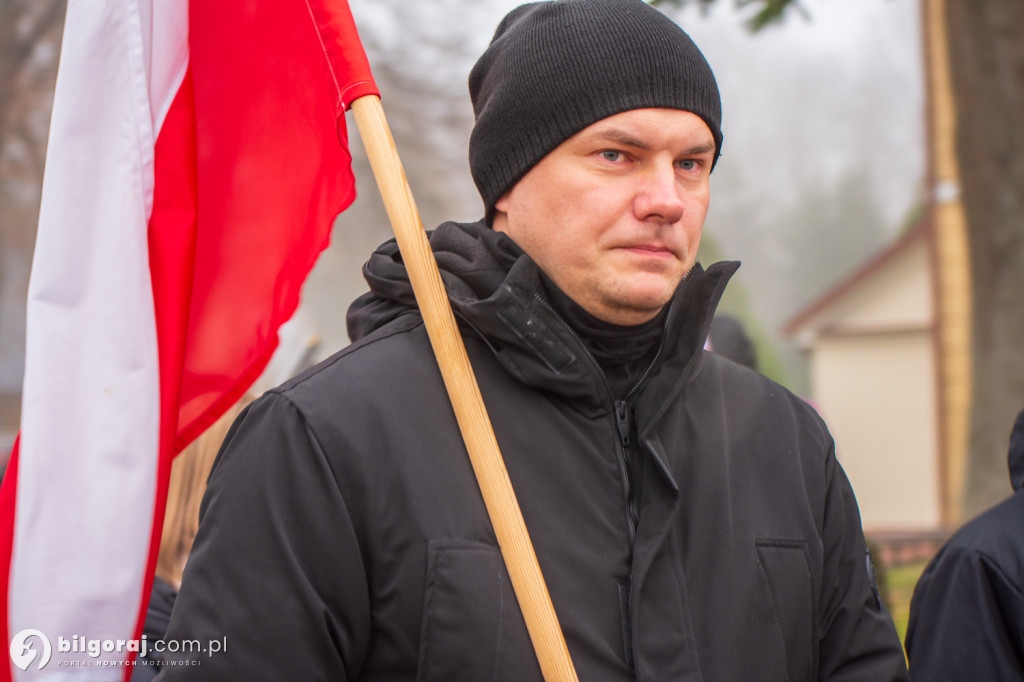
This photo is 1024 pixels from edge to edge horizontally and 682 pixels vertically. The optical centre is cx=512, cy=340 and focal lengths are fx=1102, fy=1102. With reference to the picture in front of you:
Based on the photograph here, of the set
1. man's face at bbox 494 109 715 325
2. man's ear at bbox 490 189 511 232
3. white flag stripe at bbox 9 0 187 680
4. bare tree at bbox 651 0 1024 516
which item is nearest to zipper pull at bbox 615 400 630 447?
man's face at bbox 494 109 715 325

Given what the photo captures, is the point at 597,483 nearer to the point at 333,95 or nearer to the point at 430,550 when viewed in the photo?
the point at 430,550

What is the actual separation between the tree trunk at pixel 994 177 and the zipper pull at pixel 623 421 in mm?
4813

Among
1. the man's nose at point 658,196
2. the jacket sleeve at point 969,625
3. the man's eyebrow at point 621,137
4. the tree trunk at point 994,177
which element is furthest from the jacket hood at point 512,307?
the tree trunk at point 994,177

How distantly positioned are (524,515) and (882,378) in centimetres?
1876

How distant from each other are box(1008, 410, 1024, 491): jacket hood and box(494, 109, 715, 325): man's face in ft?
3.96

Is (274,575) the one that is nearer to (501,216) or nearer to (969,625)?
(501,216)

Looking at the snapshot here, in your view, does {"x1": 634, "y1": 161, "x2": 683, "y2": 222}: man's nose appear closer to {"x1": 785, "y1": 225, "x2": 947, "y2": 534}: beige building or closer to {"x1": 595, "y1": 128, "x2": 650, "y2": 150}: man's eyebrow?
{"x1": 595, "y1": 128, "x2": 650, "y2": 150}: man's eyebrow

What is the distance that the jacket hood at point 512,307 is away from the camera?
205 cm

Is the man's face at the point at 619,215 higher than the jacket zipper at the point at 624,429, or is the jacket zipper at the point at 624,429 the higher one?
the man's face at the point at 619,215

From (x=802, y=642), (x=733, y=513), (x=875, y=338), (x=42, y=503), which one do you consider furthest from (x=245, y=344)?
(x=875, y=338)

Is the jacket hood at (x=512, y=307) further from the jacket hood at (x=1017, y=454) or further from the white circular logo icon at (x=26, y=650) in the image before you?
the jacket hood at (x=1017, y=454)

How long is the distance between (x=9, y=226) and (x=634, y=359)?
12.5 metres

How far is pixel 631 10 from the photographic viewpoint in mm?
2264

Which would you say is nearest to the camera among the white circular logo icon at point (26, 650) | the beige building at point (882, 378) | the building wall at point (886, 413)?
the white circular logo icon at point (26, 650)
